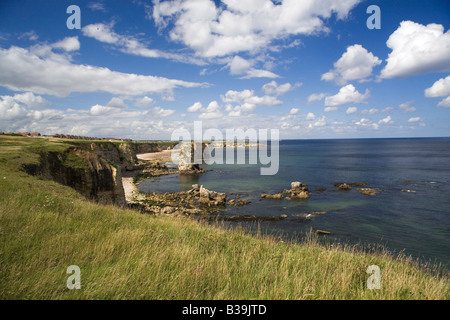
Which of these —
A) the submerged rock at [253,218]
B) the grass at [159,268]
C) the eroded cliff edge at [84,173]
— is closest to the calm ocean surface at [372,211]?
the submerged rock at [253,218]

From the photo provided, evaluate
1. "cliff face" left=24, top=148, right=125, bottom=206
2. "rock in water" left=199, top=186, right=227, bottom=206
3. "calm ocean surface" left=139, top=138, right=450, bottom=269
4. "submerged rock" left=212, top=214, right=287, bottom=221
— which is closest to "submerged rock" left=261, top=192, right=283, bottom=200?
"calm ocean surface" left=139, top=138, right=450, bottom=269

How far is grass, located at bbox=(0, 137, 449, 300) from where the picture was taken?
4.19 m

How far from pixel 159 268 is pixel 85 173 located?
1955 cm

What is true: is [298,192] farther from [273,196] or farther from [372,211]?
[372,211]

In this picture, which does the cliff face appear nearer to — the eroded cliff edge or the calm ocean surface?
the eroded cliff edge

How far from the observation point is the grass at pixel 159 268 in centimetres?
419

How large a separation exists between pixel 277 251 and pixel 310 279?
2.01 m

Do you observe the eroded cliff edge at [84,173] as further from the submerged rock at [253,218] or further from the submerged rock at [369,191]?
the submerged rock at [369,191]

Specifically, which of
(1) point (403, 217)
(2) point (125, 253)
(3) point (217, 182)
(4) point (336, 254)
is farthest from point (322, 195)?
(2) point (125, 253)

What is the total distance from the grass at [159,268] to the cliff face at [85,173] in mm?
13303

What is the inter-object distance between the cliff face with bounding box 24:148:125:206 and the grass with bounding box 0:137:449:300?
524 inches
